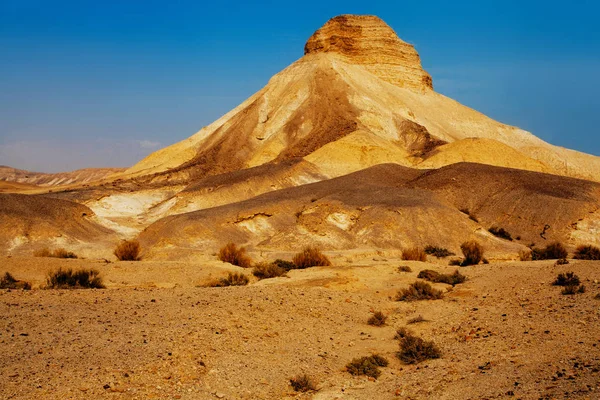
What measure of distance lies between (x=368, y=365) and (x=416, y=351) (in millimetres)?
947

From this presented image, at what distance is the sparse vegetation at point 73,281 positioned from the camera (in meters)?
13.7

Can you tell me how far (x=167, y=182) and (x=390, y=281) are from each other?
126ft

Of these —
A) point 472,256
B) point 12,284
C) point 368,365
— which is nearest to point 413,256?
point 472,256

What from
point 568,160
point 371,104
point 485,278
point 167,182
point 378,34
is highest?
point 378,34

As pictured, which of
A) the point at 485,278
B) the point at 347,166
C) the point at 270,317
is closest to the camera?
the point at 270,317

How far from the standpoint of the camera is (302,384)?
841 centimetres

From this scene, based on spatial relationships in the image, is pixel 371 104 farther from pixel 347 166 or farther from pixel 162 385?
pixel 162 385

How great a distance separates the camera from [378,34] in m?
78.1

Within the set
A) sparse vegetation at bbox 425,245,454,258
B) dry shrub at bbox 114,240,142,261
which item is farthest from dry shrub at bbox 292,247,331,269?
dry shrub at bbox 114,240,142,261

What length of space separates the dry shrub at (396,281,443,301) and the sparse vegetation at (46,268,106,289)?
23.3ft

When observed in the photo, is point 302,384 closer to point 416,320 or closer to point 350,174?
point 416,320

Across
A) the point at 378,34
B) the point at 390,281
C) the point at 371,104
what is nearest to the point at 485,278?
the point at 390,281

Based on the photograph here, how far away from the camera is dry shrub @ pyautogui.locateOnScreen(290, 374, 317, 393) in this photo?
8359 mm

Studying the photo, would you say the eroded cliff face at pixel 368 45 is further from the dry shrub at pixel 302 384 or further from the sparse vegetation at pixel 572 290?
the dry shrub at pixel 302 384
